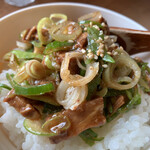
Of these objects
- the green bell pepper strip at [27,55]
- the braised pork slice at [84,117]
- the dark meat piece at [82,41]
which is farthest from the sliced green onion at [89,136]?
the green bell pepper strip at [27,55]

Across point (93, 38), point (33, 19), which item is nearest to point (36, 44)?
point (33, 19)

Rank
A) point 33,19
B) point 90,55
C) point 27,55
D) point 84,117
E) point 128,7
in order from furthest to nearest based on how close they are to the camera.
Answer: point 128,7
point 33,19
point 27,55
point 90,55
point 84,117

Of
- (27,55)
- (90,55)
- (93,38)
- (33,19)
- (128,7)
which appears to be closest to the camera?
(90,55)

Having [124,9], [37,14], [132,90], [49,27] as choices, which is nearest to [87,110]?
[132,90]

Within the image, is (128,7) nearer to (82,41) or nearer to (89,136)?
(82,41)

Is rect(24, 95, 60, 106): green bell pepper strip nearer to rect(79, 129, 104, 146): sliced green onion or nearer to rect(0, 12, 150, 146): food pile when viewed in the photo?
rect(0, 12, 150, 146): food pile
